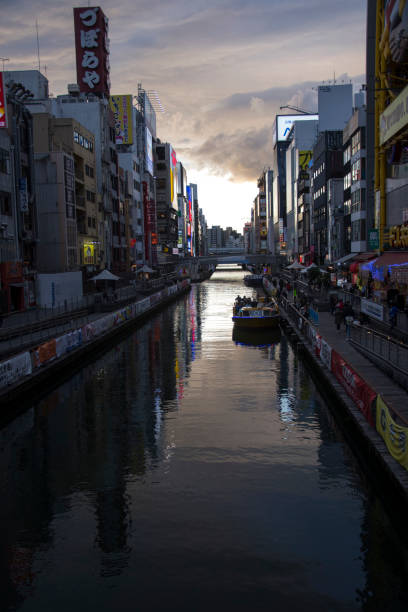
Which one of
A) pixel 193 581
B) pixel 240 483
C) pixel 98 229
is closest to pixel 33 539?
pixel 193 581

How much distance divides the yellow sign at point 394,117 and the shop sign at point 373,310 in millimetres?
11447

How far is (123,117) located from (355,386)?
107 metres

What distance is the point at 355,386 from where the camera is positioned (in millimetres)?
20844

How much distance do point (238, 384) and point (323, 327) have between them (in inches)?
460

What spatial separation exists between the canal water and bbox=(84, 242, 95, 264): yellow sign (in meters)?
45.7

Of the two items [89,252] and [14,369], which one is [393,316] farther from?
[89,252]

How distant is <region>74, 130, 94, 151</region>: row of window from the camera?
70250mm

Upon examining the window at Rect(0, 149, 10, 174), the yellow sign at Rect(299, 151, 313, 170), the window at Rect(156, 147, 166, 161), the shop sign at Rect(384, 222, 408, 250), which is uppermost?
the window at Rect(156, 147, 166, 161)

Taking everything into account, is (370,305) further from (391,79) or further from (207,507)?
(207,507)

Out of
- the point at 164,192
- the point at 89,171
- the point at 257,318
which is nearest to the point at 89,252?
the point at 89,171

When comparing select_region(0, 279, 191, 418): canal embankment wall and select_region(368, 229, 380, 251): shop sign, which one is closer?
select_region(0, 279, 191, 418): canal embankment wall

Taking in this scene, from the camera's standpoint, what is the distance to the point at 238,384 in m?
30.3

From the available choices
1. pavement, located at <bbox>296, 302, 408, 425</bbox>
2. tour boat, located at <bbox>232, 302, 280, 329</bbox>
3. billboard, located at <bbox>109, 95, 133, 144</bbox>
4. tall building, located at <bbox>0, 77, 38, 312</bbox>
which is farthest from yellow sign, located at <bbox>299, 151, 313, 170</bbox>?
pavement, located at <bbox>296, 302, 408, 425</bbox>

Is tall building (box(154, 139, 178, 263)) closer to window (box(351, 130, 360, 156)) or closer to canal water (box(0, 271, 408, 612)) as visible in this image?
window (box(351, 130, 360, 156))
